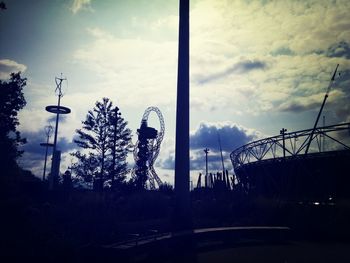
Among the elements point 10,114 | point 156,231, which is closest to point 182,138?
point 156,231

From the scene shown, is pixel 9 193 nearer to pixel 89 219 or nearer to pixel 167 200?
pixel 89 219

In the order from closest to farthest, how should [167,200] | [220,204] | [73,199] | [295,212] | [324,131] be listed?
[295,212], [73,199], [220,204], [167,200], [324,131]

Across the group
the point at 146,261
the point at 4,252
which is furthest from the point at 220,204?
the point at 4,252

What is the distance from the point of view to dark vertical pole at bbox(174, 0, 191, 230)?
19.0 meters

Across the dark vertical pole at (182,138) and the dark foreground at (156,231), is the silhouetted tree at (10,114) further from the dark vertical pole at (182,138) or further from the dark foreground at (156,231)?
the dark vertical pole at (182,138)

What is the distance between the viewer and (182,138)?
20.1 metres

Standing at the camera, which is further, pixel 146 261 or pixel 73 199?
pixel 73 199

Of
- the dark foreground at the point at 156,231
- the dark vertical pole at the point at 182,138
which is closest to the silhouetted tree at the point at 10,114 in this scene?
the dark foreground at the point at 156,231

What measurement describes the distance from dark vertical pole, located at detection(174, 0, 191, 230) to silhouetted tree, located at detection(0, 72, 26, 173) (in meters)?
15.2

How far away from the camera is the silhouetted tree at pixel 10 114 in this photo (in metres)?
25.7

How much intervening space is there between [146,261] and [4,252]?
17.0ft

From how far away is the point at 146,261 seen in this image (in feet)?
36.4

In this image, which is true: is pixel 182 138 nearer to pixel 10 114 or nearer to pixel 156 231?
pixel 156 231

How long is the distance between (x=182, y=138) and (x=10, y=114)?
57.3 ft
